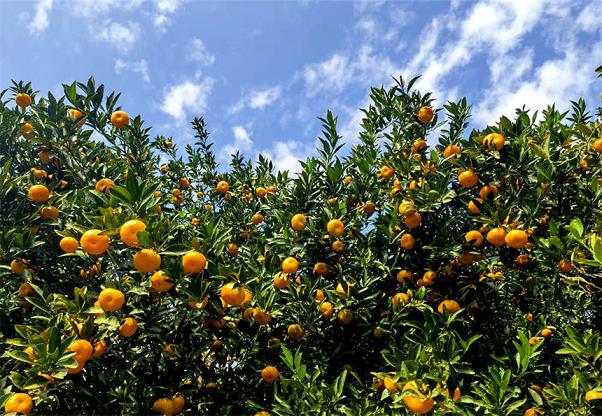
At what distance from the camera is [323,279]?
3.43 m

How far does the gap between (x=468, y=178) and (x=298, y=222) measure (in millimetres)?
1403

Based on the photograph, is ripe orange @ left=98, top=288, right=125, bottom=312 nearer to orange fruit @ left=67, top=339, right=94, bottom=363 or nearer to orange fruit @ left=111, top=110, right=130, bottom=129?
orange fruit @ left=67, top=339, right=94, bottom=363

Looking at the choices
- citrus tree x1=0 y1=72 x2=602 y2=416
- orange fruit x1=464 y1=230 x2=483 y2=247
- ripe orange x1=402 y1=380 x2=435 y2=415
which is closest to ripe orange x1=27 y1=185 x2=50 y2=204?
citrus tree x1=0 y1=72 x2=602 y2=416

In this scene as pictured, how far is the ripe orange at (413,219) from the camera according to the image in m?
3.24

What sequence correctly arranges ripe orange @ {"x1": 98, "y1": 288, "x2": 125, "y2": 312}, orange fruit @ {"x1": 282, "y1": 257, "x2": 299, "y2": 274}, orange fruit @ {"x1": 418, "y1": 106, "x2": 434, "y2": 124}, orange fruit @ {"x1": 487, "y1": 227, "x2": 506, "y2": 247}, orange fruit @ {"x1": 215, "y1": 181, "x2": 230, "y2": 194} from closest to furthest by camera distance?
ripe orange @ {"x1": 98, "y1": 288, "x2": 125, "y2": 312} < orange fruit @ {"x1": 487, "y1": 227, "x2": 506, "y2": 247} < orange fruit @ {"x1": 282, "y1": 257, "x2": 299, "y2": 274} < orange fruit @ {"x1": 418, "y1": 106, "x2": 434, "y2": 124} < orange fruit @ {"x1": 215, "y1": 181, "x2": 230, "y2": 194}

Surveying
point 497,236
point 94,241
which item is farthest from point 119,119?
point 497,236

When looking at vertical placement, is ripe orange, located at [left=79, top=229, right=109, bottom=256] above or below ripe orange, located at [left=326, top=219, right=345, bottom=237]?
below

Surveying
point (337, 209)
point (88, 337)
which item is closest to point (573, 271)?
point (337, 209)

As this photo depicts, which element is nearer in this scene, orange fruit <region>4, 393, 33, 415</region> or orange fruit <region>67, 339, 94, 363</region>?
orange fruit <region>4, 393, 33, 415</region>

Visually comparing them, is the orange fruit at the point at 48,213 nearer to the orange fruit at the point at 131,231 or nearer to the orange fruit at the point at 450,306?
the orange fruit at the point at 131,231

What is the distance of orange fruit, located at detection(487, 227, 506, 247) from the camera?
2.93 meters

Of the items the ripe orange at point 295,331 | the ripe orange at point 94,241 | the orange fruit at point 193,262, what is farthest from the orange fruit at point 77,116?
the ripe orange at point 295,331

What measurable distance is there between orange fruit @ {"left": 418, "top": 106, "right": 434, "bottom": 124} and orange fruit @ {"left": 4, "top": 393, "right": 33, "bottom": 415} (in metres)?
3.78

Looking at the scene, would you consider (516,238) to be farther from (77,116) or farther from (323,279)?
(77,116)
